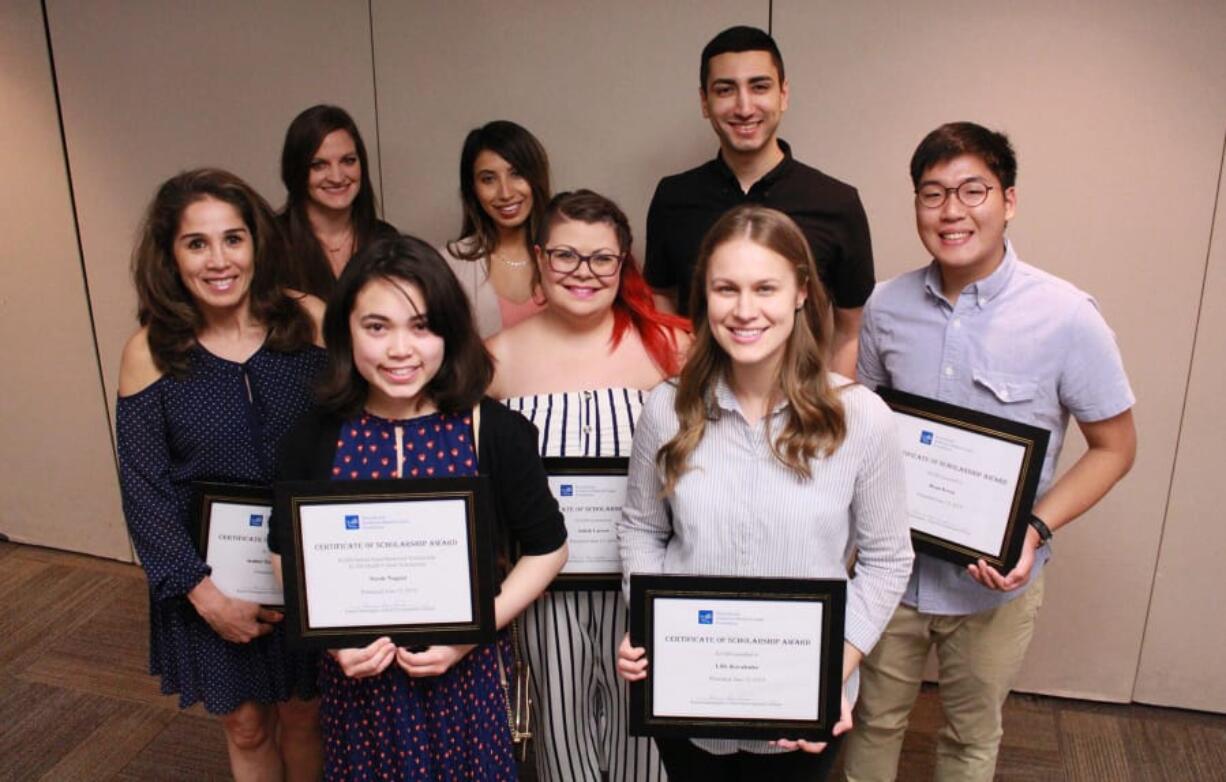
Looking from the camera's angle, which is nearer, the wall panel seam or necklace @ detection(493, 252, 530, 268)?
necklace @ detection(493, 252, 530, 268)

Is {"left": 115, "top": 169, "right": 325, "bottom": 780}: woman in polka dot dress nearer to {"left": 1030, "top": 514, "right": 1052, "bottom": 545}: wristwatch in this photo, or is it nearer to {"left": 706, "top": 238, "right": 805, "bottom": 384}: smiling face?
{"left": 706, "top": 238, "right": 805, "bottom": 384}: smiling face

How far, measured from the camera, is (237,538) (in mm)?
1967

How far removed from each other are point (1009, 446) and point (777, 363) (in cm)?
51

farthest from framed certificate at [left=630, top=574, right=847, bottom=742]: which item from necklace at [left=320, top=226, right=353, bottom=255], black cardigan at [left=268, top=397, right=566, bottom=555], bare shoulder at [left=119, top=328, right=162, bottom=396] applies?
necklace at [left=320, top=226, right=353, bottom=255]

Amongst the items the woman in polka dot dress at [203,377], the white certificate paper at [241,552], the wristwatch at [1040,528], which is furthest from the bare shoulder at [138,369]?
the wristwatch at [1040,528]

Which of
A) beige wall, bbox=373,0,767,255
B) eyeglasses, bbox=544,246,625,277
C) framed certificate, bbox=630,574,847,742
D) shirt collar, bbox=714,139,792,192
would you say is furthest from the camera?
beige wall, bbox=373,0,767,255

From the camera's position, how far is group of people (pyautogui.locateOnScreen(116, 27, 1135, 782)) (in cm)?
163

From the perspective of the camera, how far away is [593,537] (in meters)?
1.94

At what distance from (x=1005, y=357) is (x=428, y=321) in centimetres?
113

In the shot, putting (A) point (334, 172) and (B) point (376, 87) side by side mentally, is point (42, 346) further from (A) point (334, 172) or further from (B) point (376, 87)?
(A) point (334, 172)

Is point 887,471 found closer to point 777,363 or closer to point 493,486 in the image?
point 777,363

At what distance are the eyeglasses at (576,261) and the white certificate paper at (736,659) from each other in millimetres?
754

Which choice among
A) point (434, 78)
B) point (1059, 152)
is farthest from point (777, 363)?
point (434, 78)

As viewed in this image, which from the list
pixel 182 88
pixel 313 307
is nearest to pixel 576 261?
pixel 313 307
